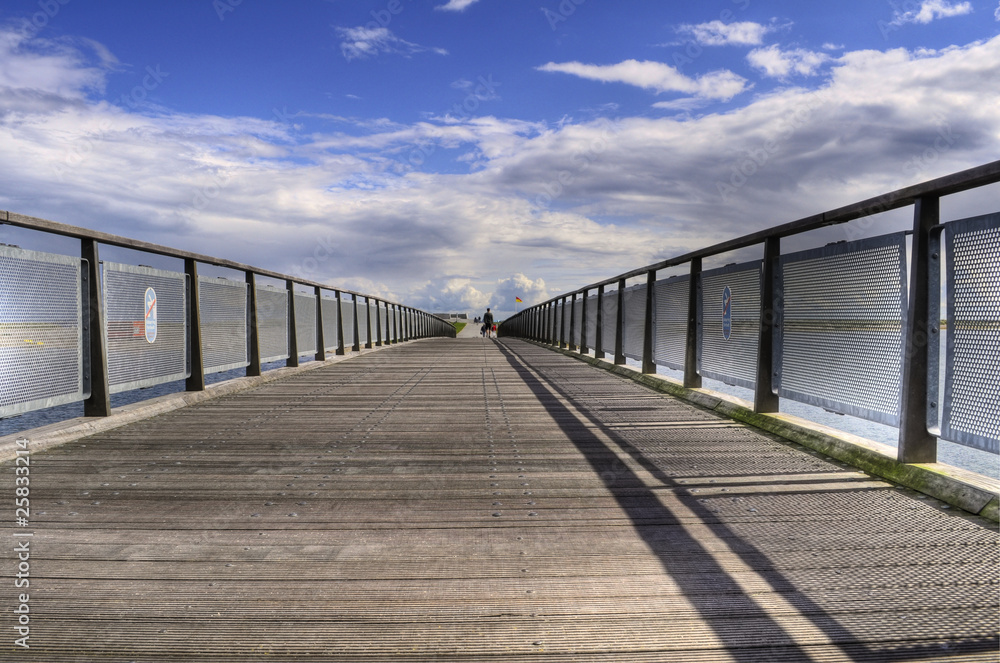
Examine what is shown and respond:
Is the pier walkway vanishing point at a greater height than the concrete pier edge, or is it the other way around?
the concrete pier edge

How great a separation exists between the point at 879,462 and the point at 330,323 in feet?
33.7

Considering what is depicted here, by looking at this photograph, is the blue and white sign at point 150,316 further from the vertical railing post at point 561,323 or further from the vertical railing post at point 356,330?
the vertical railing post at point 561,323

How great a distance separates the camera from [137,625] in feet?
5.82

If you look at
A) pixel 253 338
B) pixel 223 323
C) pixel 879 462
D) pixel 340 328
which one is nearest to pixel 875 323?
pixel 879 462

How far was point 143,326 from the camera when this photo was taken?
548cm

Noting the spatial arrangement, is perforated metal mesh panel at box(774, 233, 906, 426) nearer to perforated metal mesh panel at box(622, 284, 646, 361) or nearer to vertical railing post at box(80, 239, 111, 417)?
perforated metal mesh panel at box(622, 284, 646, 361)

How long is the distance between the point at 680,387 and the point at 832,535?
13.5 feet

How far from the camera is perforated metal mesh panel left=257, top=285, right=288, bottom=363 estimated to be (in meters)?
8.28

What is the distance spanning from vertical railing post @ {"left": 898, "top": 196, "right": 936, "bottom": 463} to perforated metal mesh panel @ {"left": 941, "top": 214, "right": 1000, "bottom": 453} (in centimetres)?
11

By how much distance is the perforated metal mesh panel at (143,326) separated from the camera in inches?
197

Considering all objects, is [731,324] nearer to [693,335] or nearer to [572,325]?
[693,335]

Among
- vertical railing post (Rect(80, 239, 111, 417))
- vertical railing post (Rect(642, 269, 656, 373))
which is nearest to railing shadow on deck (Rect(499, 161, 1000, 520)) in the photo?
vertical railing post (Rect(642, 269, 656, 373))

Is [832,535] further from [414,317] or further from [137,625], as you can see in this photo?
[414,317]

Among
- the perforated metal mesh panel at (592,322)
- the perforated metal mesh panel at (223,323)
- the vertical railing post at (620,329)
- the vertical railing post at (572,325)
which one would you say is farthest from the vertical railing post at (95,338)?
the vertical railing post at (572,325)
